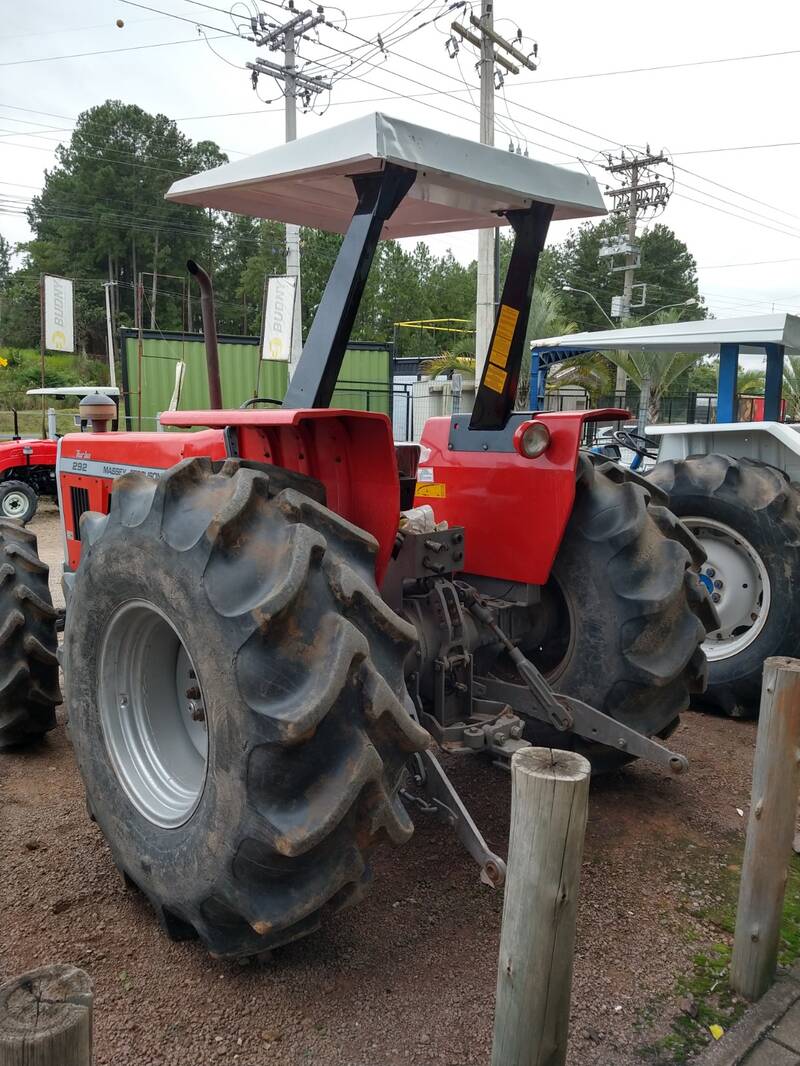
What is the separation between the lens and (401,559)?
3.11 m

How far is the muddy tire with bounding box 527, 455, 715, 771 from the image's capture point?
3289mm

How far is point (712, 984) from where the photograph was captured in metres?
2.51

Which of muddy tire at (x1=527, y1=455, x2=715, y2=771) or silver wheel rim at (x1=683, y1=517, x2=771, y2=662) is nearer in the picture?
muddy tire at (x1=527, y1=455, x2=715, y2=771)

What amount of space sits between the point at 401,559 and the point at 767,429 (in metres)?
3.22

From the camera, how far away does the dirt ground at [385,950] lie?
222 cm

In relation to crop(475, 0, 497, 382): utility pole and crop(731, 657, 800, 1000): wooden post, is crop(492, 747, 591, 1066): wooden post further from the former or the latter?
crop(475, 0, 497, 382): utility pole

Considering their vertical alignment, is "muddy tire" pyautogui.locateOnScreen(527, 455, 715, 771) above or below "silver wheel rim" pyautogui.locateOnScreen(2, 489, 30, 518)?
above

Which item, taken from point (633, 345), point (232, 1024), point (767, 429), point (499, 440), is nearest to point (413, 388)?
point (633, 345)

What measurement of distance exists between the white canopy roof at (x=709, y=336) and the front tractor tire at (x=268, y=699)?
4339mm

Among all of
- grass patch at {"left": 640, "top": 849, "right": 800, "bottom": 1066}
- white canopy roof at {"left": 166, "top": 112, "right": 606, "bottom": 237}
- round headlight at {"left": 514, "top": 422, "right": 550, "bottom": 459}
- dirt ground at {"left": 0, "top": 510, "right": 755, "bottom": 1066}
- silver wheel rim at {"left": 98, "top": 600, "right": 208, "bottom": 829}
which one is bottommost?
grass patch at {"left": 640, "top": 849, "right": 800, "bottom": 1066}

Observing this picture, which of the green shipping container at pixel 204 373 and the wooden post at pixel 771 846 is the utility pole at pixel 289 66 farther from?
the wooden post at pixel 771 846

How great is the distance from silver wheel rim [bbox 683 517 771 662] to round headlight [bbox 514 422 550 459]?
2.27 meters

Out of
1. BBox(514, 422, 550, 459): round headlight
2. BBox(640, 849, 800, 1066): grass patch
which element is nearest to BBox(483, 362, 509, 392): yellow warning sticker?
BBox(514, 422, 550, 459): round headlight

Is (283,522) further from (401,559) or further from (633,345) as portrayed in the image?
(633,345)
